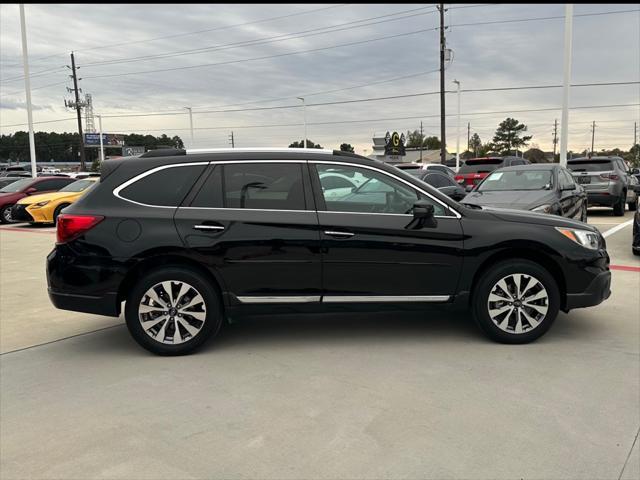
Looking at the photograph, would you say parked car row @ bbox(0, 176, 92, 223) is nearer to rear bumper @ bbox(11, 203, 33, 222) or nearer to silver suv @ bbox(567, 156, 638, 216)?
rear bumper @ bbox(11, 203, 33, 222)

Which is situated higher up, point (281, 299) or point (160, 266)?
point (160, 266)

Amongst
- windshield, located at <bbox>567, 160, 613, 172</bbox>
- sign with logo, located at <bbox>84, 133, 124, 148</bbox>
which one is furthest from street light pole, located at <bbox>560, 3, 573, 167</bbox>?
sign with logo, located at <bbox>84, 133, 124, 148</bbox>

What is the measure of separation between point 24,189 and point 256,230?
1636cm

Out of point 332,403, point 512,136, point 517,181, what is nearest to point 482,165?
point 517,181

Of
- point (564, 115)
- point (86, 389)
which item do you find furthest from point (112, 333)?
point (564, 115)

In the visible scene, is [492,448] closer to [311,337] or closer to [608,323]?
[311,337]

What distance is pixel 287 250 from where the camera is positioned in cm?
452

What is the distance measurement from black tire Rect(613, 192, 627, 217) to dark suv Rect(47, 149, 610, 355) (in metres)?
12.3

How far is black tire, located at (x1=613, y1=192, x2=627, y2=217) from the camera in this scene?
15.4 meters

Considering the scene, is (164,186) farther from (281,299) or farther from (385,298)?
(385,298)

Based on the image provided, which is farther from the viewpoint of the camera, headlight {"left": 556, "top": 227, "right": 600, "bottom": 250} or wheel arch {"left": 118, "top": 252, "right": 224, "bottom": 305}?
headlight {"left": 556, "top": 227, "right": 600, "bottom": 250}

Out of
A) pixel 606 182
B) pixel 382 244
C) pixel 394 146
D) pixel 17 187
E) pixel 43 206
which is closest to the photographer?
pixel 382 244

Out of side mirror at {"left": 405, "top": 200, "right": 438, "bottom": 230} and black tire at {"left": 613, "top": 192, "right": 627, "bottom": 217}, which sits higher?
side mirror at {"left": 405, "top": 200, "right": 438, "bottom": 230}

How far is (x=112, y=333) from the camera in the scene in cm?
528
